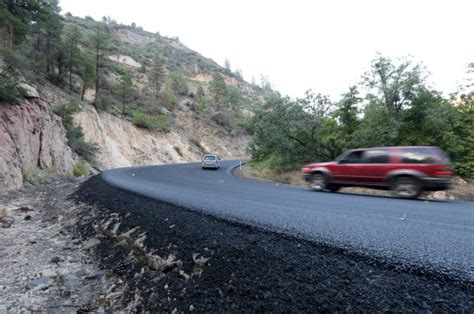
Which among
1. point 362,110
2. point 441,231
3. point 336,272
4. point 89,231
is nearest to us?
point 336,272

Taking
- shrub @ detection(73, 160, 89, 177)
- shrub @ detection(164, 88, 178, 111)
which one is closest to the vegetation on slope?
shrub @ detection(73, 160, 89, 177)

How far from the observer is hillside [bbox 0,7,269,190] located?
42.9 ft

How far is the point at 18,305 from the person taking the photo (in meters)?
3.25

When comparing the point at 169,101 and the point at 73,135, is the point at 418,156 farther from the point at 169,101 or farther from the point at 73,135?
the point at 169,101

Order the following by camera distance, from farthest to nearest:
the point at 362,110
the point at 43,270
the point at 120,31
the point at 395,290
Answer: the point at 120,31 → the point at 362,110 → the point at 43,270 → the point at 395,290

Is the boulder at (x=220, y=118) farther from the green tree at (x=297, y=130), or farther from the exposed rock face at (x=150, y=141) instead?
the green tree at (x=297, y=130)

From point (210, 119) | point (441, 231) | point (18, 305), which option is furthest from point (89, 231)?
point (210, 119)

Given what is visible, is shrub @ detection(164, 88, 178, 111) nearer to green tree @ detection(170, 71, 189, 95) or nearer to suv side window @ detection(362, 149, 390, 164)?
green tree @ detection(170, 71, 189, 95)

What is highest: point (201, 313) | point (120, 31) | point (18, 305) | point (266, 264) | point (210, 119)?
point (120, 31)

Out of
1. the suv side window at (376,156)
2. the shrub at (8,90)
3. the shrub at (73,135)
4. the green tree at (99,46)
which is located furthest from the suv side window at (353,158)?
the green tree at (99,46)

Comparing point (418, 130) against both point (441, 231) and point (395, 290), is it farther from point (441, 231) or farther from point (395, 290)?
point (395, 290)

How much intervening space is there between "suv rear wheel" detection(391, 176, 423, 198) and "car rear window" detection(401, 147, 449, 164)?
600mm

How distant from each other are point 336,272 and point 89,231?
5517mm

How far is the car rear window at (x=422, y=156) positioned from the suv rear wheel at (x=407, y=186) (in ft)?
1.97
